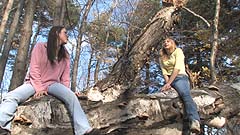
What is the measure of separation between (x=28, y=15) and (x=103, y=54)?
1367cm

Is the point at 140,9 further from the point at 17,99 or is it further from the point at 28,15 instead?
the point at 17,99

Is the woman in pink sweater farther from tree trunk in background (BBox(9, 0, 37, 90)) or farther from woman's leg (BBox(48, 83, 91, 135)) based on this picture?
tree trunk in background (BBox(9, 0, 37, 90))

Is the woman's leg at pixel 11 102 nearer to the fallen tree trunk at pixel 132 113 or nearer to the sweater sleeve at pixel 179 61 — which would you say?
the fallen tree trunk at pixel 132 113

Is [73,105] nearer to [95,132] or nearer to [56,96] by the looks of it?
[56,96]

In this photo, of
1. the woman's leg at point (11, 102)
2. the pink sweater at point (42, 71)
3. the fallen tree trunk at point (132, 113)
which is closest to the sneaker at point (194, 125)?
the fallen tree trunk at point (132, 113)

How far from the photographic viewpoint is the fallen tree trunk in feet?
11.3

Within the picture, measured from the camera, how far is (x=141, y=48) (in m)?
4.81

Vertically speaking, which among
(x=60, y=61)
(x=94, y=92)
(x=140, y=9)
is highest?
(x=140, y=9)

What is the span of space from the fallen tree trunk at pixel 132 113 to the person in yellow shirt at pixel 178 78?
11 cm

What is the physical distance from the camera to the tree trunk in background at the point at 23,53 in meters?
8.09

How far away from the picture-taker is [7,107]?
127 inches

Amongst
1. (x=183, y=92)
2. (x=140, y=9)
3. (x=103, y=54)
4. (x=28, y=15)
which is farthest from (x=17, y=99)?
(x=103, y=54)

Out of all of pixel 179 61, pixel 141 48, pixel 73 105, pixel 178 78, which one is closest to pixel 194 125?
pixel 178 78

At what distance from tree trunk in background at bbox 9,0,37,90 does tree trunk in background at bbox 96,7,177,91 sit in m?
4.29
